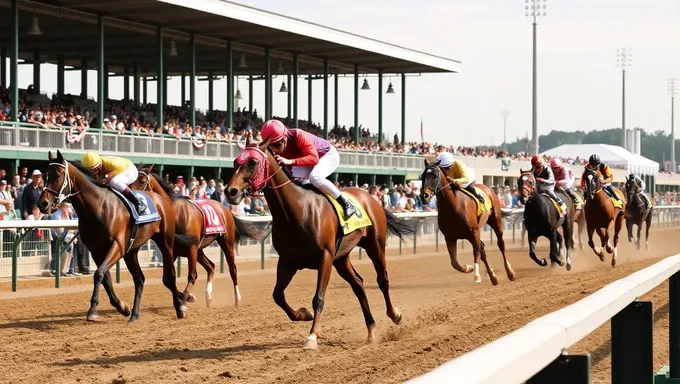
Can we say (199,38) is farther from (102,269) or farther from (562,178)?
(102,269)

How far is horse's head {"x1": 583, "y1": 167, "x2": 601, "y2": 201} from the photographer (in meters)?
16.0

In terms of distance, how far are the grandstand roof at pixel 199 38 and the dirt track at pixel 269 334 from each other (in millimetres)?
15331

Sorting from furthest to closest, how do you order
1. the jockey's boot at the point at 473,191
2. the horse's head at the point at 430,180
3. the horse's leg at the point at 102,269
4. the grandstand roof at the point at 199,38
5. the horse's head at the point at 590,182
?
1. the grandstand roof at the point at 199,38
2. the horse's head at the point at 590,182
3. the jockey's boot at the point at 473,191
4. the horse's head at the point at 430,180
5. the horse's leg at the point at 102,269

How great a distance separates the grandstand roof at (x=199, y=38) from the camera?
2741cm

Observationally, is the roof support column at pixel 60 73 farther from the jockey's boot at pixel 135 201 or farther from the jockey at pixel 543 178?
the jockey's boot at pixel 135 201

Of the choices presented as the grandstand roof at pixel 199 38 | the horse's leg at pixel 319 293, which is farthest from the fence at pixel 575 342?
the grandstand roof at pixel 199 38

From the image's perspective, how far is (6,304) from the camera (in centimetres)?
1091

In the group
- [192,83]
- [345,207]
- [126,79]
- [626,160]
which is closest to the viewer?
[345,207]

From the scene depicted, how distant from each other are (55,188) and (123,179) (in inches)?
33.6

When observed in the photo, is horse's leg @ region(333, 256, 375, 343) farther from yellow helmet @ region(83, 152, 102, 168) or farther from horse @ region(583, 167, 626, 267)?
horse @ region(583, 167, 626, 267)

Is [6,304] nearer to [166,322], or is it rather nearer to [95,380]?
[166,322]

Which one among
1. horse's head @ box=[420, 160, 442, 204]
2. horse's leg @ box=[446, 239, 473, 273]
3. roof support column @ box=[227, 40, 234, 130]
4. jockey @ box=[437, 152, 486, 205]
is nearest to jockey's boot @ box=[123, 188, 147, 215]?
horse's head @ box=[420, 160, 442, 204]

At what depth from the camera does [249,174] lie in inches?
269

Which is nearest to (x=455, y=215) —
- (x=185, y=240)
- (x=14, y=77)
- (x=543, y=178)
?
(x=543, y=178)
